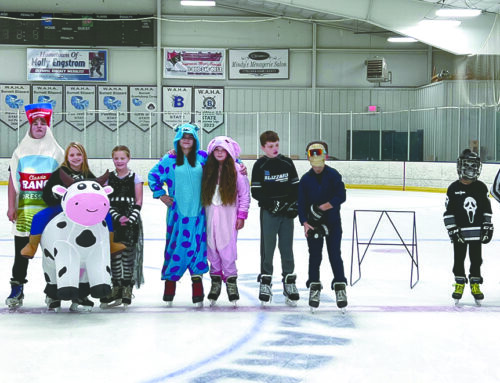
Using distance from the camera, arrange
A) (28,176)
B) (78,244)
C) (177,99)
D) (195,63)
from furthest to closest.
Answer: (195,63)
(177,99)
(28,176)
(78,244)

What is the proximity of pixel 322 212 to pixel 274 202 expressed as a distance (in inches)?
15.2

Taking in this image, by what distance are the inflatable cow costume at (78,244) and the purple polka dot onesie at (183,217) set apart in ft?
1.57

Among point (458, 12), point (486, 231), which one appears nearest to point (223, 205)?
point (486, 231)

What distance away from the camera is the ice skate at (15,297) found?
16.7 feet

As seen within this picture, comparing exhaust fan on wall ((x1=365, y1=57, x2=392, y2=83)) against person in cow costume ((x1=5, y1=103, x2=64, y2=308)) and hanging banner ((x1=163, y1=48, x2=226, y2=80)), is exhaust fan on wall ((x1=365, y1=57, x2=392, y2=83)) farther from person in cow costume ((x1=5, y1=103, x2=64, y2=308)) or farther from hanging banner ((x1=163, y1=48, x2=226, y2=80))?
person in cow costume ((x1=5, y1=103, x2=64, y2=308))

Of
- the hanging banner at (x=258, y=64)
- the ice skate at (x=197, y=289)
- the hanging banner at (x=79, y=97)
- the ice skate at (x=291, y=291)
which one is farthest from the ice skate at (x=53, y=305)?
the hanging banner at (x=258, y=64)

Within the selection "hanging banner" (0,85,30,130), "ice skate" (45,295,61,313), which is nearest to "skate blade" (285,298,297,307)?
"ice skate" (45,295,61,313)

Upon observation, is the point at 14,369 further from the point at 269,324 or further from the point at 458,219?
the point at 458,219

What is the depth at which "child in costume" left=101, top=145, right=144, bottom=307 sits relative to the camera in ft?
16.8

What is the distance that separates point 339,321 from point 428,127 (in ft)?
52.4

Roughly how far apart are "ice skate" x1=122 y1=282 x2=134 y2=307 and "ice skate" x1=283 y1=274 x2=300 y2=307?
1130mm

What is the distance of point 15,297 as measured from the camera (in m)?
5.12

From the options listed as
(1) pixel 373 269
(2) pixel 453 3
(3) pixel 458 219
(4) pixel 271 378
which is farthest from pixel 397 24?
(4) pixel 271 378

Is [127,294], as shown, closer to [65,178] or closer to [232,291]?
[232,291]
